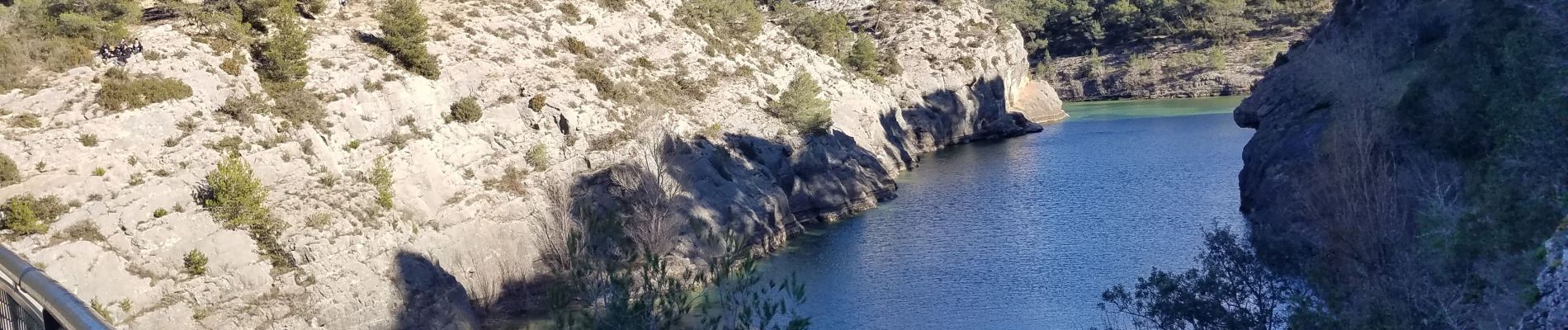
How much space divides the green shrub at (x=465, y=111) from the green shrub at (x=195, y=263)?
1313 cm

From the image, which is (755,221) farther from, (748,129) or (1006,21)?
(1006,21)

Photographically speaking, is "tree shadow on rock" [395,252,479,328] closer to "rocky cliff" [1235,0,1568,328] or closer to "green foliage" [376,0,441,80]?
"green foliage" [376,0,441,80]

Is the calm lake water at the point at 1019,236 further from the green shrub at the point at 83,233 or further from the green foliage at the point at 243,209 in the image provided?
the green shrub at the point at 83,233

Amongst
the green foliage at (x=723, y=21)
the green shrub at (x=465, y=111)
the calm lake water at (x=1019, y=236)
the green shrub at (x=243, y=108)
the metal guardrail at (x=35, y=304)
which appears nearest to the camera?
the metal guardrail at (x=35, y=304)

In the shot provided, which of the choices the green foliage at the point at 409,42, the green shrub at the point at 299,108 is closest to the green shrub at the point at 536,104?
the green foliage at the point at 409,42

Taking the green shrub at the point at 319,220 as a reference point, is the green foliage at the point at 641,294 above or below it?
above

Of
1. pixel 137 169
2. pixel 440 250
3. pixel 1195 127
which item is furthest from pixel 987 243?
pixel 1195 127

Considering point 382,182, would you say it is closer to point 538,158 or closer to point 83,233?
point 538,158

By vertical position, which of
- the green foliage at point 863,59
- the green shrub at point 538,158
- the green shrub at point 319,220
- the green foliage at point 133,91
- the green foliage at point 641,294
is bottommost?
the green foliage at point 863,59

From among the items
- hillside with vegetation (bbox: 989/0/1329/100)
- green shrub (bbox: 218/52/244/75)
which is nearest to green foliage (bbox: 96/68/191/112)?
green shrub (bbox: 218/52/244/75)

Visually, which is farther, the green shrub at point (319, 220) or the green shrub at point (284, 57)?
the green shrub at point (284, 57)

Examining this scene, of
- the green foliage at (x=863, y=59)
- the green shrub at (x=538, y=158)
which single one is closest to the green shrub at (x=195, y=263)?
the green shrub at (x=538, y=158)

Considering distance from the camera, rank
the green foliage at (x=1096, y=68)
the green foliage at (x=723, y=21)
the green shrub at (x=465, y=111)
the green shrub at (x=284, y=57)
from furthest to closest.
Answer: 1. the green foliage at (x=1096, y=68)
2. the green foliage at (x=723, y=21)
3. the green shrub at (x=465, y=111)
4. the green shrub at (x=284, y=57)

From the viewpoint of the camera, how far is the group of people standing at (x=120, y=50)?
36719mm
